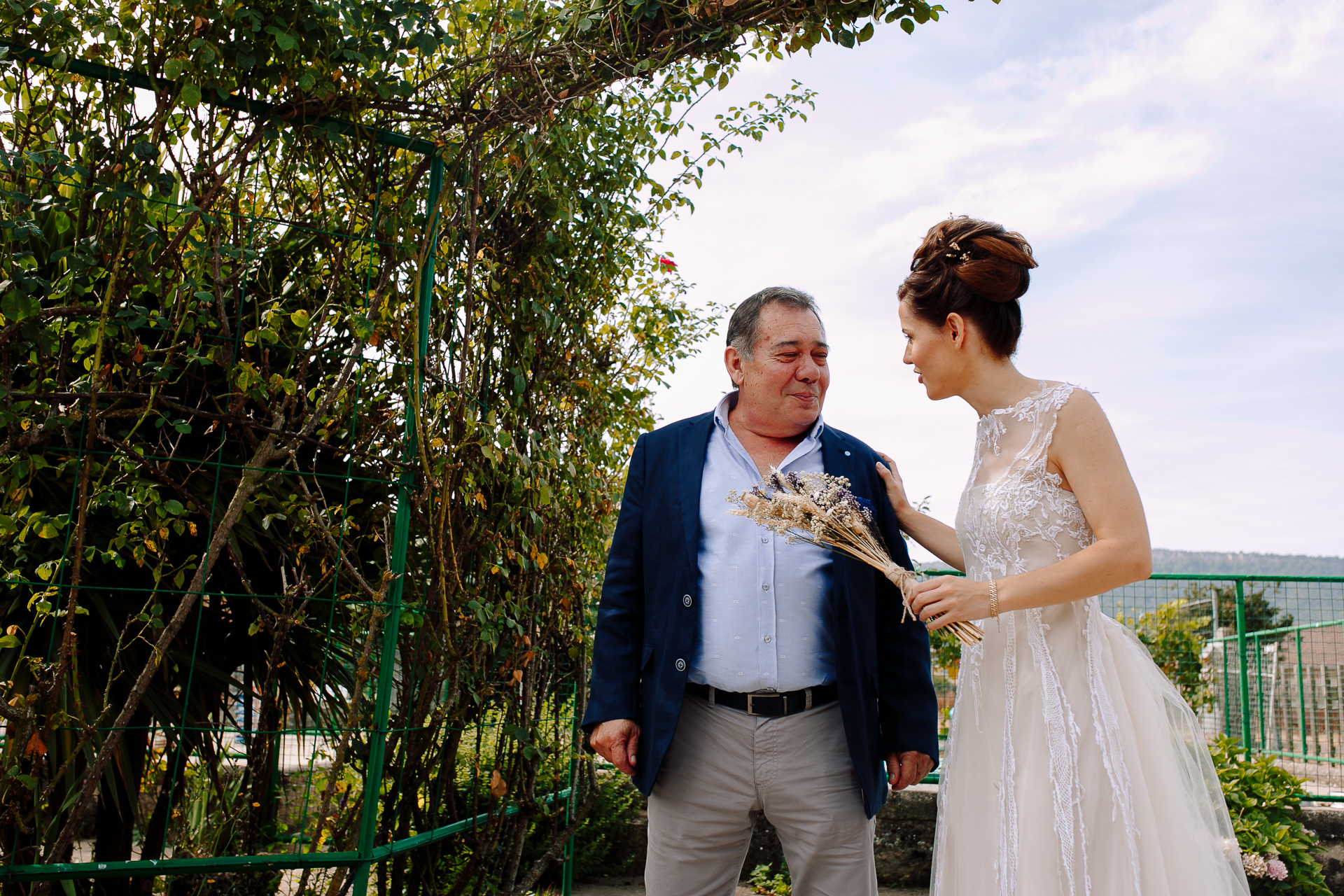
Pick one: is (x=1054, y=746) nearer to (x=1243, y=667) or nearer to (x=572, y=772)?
(x=572, y=772)

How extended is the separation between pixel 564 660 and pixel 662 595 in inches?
55.0

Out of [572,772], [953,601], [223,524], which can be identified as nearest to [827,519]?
[953,601]

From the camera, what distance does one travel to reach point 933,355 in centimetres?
228

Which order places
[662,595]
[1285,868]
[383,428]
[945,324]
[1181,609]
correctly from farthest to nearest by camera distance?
[1181,609] → [1285,868] → [383,428] → [662,595] → [945,324]

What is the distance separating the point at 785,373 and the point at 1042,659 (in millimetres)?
1005

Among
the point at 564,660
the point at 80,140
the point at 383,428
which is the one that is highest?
the point at 80,140

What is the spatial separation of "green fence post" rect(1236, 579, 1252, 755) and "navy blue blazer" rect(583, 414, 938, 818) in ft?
12.8

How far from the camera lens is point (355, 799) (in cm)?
282

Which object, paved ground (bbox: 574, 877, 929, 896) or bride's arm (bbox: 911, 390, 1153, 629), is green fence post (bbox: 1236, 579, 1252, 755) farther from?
bride's arm (bbox: 911, 390, 1153, 629)

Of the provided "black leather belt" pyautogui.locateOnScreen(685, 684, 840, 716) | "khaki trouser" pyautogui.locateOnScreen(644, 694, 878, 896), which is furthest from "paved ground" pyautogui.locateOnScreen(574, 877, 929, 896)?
"black leather belt" pyautogui.locateOnScreen(685, 684, 840, 716)

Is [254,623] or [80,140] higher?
[80,140]

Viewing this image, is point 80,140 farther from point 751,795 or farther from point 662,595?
point 751,795

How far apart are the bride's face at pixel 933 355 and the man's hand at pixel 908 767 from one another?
93 centimetres

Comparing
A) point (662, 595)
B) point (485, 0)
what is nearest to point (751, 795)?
point (662, 595)
